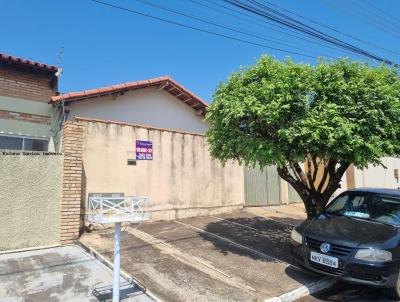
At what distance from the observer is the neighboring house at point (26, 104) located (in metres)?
8.81

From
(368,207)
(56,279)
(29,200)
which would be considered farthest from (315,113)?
(29,200)

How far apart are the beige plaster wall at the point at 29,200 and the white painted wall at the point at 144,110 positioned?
242 centimetres

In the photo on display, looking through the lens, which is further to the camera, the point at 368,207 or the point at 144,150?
the point at 144,150

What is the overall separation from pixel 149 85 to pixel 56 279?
23.2ft

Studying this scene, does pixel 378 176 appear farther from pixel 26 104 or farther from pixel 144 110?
pixel 26 104

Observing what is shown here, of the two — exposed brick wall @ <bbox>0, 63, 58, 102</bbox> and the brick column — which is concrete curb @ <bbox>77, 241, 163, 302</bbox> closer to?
the brick column

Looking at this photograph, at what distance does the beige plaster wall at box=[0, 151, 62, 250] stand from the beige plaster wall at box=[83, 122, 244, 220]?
41.7 inches

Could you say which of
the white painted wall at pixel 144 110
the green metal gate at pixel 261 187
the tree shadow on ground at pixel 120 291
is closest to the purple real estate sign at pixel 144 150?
Answer: the white painted wall at pixel 144 110

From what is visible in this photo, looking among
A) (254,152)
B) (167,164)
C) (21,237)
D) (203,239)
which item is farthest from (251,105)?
(21,237)

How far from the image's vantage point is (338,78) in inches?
249

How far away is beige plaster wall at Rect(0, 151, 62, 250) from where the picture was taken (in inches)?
263

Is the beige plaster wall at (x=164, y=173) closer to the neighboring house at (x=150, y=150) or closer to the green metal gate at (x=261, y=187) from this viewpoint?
the neighboring house at (x=150, y=150)

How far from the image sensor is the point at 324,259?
5.40 meters

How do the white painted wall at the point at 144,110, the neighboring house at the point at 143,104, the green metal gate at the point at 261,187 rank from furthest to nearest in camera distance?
the green metal gate at the point at 261,187
the white painted wall at the point at 144,110
the neighboring house at the point at 143,104
